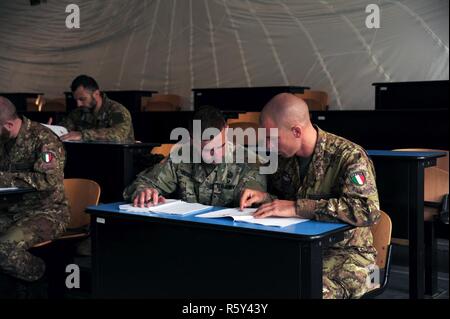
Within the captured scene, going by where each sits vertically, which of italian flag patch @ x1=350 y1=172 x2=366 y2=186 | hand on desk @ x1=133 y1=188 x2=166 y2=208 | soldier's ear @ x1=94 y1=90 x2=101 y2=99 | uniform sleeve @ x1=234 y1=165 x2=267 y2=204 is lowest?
hand on desk @ x1=133 y1=188 x2=166 y2=208

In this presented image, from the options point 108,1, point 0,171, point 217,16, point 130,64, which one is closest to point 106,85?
point 130,64

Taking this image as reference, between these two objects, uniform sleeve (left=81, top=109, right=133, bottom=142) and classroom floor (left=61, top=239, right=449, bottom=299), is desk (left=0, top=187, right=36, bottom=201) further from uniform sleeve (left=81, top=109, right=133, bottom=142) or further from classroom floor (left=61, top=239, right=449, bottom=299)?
uniform sleeve (left=81, top=109, right=133, bottom=142)

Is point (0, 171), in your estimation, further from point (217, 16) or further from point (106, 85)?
point (106, 85)

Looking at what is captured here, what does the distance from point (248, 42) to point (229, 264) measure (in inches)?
249

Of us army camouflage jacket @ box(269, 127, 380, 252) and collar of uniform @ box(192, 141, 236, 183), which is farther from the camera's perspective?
collar of uniform @ box(192, 141, 236, 183)

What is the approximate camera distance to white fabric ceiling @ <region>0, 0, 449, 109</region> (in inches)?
264

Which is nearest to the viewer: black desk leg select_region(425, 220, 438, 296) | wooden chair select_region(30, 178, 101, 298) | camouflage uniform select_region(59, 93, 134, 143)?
wooden chair select_region(30, 178, 101, 298)

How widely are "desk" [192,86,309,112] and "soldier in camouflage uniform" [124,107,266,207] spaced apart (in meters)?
4.49

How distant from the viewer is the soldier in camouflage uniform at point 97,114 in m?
4.62

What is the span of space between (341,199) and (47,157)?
1.65m

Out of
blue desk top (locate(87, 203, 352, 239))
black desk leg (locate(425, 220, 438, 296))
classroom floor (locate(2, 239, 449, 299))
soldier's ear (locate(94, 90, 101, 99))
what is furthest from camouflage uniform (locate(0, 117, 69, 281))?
black desk leg (locate(425, 220, 438, 296))

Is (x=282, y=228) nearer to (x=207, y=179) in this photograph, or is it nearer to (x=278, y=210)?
(x=278, y=210)

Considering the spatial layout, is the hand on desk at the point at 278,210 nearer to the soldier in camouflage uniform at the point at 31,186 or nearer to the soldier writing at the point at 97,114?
the soldier in camouflage uniform at the point at 31,186

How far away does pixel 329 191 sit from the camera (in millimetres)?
2074
